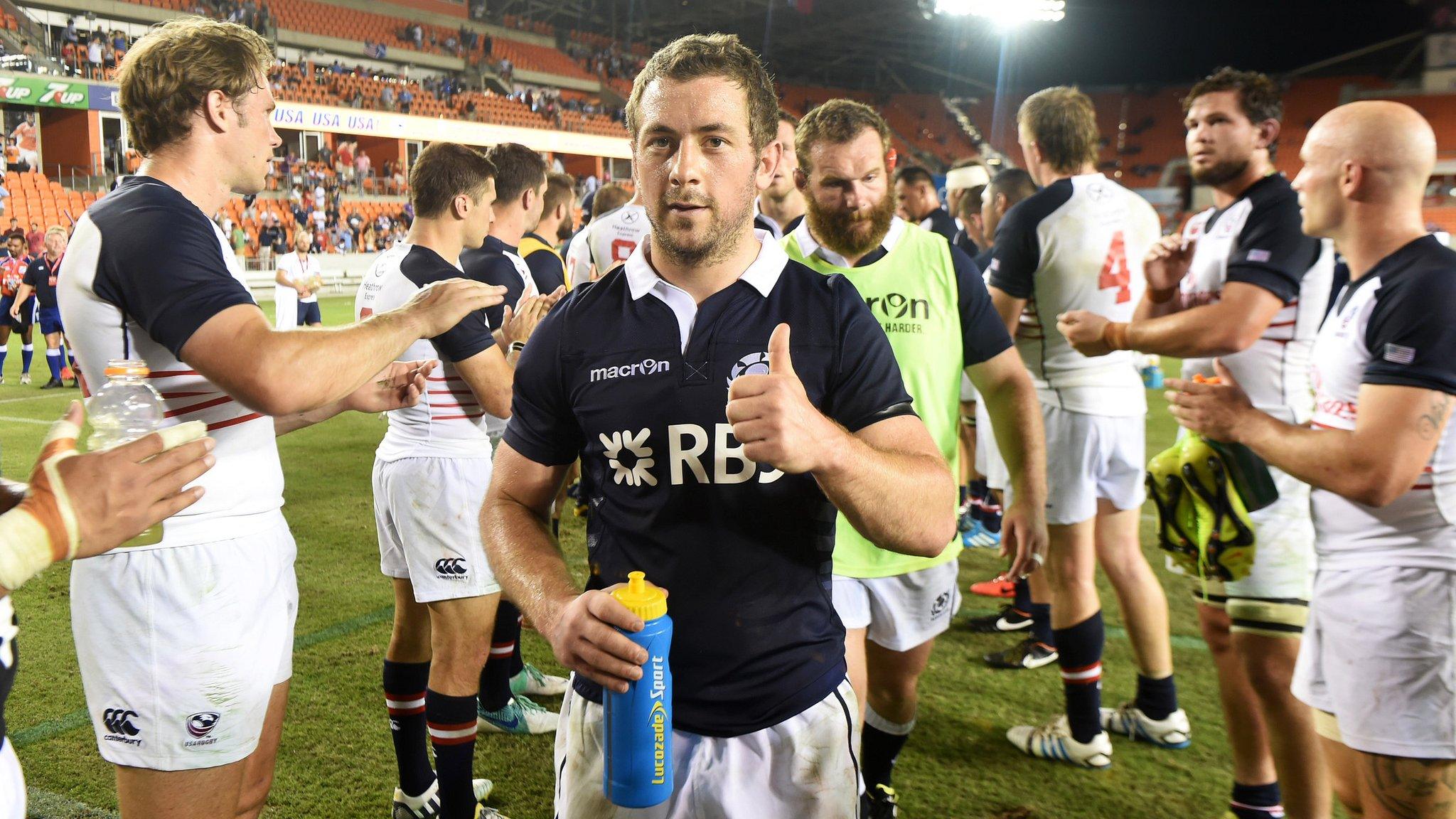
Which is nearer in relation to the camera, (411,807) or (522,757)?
(411,807)

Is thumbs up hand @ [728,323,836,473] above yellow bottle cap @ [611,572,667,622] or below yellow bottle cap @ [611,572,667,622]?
above

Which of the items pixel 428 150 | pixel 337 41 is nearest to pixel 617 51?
pixel 337 41

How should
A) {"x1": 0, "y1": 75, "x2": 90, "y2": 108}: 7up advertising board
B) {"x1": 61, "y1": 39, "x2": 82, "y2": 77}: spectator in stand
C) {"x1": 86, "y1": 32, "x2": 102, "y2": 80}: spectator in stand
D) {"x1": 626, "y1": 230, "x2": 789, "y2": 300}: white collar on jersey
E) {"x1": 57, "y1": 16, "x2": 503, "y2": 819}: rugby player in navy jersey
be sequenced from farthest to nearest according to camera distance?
{"x1": 86, "y1": 32, "x2": 102, "y2": 80}: spectator in stand < {"x1": 61, "y1": 39, "x2": 82, "y2": 77}: spectator in stand < {"x1": 0, "y1": 75, "x2": 90, "y2": 108}: 7up advertising board < {"x1": 57, "y1": 16, "x2": 503, "y2": 819}: rugby player in navy jersey < {"x1": 626, "y1": 230, "x2": 789, "y2": 300}: white collar on jersey

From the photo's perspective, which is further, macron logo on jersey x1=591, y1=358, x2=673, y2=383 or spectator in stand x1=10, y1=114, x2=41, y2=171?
spectator in stand x1=10, y1=114, x2=41, y2=171

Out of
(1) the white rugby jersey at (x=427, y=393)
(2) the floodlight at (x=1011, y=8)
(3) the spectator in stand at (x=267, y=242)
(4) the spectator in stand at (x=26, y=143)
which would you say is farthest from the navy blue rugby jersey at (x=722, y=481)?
(2) the floodlight at (x=1011, y=8)

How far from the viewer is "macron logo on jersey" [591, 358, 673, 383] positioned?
184 cm

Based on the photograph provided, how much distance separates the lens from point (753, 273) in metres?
1.91

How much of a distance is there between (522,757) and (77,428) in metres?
2.63

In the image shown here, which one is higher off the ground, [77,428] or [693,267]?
[693,267]

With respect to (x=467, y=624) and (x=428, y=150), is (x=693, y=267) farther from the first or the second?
(x=428, y=150)

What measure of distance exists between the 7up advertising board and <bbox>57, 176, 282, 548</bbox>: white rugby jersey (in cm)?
2812

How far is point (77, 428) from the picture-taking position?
5.05 ft

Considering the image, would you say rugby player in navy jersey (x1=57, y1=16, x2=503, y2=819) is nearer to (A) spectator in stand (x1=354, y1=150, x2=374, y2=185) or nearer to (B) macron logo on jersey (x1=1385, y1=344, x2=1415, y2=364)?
(B) macron logo on jersey (x1=1385, y1=344, x2=1415, y2=364)

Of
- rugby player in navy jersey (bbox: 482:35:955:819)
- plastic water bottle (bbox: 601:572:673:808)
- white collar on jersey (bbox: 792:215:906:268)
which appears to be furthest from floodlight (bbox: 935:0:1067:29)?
plastic water bottle (bbox: 601:572:673:808)
